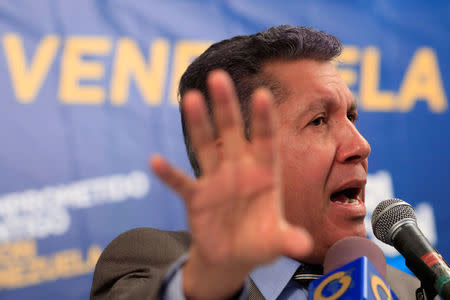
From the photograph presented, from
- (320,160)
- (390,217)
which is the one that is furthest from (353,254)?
(320,160)

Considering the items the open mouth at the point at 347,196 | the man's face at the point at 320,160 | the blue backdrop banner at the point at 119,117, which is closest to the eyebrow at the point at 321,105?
the man's face at the point at 320,160

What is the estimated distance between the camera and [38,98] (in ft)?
7.34

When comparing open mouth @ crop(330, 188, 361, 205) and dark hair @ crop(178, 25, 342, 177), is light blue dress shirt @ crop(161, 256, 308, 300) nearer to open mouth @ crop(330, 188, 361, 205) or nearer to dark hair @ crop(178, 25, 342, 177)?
open mouth @ crop(330, 188, 361, 205)

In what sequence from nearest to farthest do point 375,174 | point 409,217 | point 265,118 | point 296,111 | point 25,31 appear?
1. point 265,118
2. point 409,217
3. point 296,111
4. point 25,31
5. point 375,174

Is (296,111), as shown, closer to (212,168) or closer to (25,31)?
(212,168)

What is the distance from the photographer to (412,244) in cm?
101

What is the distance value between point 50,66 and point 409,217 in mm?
1868

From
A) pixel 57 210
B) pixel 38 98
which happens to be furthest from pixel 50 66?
pixel 57 210

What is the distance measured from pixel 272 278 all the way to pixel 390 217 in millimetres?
341

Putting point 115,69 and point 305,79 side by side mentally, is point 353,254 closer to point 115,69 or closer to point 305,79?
point 305,79

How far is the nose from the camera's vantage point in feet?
4.52

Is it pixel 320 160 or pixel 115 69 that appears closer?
pixel 320 160

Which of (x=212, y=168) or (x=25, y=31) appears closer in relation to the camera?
(x=212, y=168)

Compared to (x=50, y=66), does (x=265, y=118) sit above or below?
above
